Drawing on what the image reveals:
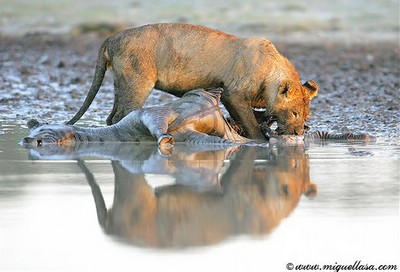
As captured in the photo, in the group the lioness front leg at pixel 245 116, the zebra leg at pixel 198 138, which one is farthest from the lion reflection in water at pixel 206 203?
the lioness front leg at pixel 245 116

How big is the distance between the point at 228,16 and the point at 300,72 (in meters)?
8.21

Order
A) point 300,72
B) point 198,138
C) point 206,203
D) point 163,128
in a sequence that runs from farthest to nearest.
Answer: point 300,72 → point 198,138 → point 163,128 → point 206,203

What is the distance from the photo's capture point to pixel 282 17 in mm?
28891

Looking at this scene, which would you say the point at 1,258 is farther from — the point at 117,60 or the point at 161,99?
the point at 161,99

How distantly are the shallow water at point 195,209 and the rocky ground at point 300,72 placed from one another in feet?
9.94

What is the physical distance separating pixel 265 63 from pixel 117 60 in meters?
1.51

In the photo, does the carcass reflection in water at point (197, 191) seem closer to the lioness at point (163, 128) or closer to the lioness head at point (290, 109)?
the lioness at point (163, 128)

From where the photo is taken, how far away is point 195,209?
6910 millimetres

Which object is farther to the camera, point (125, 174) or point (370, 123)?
point (370, 123)

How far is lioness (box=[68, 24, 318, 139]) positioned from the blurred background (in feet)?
48.4

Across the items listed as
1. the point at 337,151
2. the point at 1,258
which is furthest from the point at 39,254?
→ the point at 337,151

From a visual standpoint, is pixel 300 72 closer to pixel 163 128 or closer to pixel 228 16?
pixel 228 16

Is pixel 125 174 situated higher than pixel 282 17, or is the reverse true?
pixel 125 174

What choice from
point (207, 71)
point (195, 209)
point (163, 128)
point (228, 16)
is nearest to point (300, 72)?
point (228, 16)
